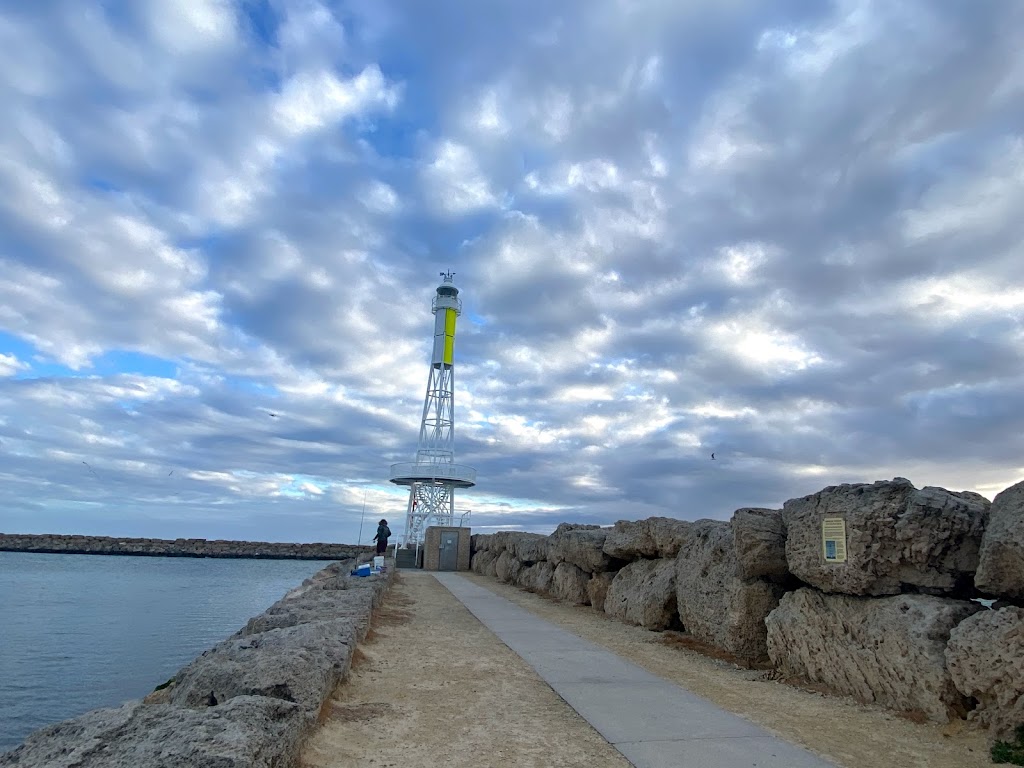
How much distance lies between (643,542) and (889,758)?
7258 mm

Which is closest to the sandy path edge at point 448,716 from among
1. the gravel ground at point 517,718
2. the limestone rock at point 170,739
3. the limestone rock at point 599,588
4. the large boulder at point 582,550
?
the gravel ground at point 517,718

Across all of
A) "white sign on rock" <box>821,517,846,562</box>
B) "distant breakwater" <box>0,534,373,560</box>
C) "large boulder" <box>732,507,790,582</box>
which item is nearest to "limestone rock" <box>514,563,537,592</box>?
"large boulder" <box>732,507,790,582</box>

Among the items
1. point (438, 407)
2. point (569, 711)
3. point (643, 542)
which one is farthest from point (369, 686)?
point (438, 407)

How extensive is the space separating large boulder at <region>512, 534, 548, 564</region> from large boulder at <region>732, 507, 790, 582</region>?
1031 centimetres

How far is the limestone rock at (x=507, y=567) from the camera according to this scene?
20828 mm

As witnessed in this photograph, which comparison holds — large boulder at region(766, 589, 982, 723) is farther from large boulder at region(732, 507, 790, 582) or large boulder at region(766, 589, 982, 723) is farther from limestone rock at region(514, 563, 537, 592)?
limestone rock at region(514, 563, 537, 592)

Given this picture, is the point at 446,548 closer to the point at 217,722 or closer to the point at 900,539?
the point at 900,539

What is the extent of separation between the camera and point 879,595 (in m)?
6.27

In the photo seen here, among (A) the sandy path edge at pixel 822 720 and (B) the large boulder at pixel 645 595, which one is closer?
(A) the sandy path edge at pixel 822 720

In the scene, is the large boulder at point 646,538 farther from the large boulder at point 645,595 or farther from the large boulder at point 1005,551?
the large boulder at point 1005,551

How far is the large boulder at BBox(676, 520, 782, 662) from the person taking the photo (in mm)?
8148

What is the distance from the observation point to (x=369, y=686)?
6.52m

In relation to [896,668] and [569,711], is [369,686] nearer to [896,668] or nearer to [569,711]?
[569,711]

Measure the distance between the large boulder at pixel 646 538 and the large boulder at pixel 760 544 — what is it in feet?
9.59
